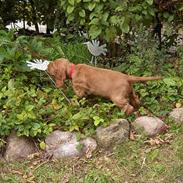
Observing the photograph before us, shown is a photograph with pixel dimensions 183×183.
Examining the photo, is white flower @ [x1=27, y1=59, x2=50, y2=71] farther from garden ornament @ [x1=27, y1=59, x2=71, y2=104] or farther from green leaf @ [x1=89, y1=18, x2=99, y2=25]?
green leaf @ [x1=89, y1=18, x2=99, y2=25]

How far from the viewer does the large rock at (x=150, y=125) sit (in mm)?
4609

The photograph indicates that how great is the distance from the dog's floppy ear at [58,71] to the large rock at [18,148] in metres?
0.78

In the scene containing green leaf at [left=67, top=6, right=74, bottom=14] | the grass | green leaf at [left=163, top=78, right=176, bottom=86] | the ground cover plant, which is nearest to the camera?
the grass

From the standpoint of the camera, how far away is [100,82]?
4.79 m

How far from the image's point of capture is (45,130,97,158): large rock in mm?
4438

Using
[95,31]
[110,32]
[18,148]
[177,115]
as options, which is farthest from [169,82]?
[18,148]

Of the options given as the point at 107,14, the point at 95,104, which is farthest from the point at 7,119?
the point at 107,14

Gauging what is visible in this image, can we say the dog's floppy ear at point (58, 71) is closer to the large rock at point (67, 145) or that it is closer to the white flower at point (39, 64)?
the white flower at point (39, 64)

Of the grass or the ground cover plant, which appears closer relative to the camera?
the grass

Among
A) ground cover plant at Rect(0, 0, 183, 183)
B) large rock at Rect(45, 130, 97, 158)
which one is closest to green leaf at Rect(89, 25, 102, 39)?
ground cover plant at Rect(0, 0, 183, 183)

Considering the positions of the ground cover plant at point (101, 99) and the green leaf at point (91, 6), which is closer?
the ground cover plant at point (101, 99)

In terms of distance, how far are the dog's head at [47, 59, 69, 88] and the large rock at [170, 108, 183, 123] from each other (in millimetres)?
1130

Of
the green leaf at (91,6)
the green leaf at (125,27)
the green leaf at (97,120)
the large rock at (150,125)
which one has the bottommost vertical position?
the large rock at (150,125)

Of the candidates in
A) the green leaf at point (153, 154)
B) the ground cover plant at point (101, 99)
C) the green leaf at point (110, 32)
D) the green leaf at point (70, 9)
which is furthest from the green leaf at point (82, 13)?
the green leaf at point (153, 154)
